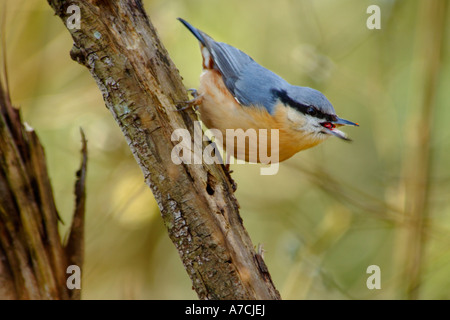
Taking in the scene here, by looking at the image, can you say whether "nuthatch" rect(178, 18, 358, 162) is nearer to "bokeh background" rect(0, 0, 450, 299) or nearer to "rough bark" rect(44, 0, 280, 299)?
"rough bark" rect(44, 0, 280, 299)

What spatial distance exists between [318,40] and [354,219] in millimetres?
1512

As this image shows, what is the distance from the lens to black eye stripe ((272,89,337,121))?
2.68 m

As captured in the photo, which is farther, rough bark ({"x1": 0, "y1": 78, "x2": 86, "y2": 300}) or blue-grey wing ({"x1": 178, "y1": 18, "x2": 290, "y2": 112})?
blue-grey wing ({"x1": 178, "y1": 18, "x2": 290, "y2": 112})

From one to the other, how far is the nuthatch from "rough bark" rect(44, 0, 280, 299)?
680 millimetres

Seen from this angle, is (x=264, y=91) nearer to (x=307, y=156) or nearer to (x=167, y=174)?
(x=167, y=174)

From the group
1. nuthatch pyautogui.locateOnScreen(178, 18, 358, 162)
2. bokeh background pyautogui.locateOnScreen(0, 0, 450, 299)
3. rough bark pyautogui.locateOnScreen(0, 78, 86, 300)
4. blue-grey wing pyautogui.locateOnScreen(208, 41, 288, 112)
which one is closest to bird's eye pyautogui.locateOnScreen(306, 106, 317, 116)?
nuthatch pyautogui.locateOnScreen(178, 18, 358, 162)

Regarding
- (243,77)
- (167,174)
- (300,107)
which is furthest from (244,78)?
(167,174)

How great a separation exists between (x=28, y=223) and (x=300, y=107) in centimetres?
162

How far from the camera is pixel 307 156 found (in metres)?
4.06

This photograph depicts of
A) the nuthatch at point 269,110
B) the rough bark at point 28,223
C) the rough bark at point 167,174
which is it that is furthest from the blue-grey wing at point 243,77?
the rough bark at point 28,223

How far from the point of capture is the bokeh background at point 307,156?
10.7ft

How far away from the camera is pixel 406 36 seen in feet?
13.7

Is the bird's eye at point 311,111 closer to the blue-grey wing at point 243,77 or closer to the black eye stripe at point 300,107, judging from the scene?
the black eye stripe at point 300,107
